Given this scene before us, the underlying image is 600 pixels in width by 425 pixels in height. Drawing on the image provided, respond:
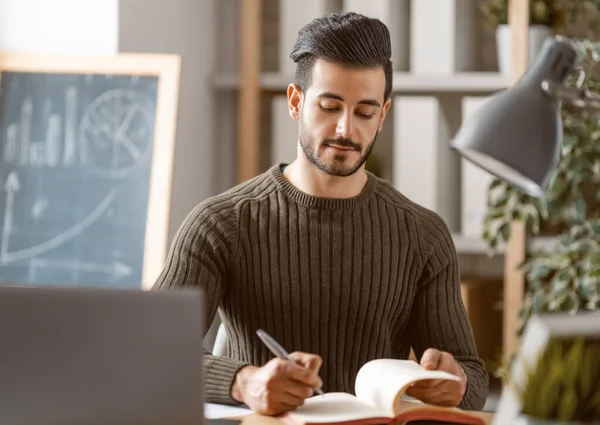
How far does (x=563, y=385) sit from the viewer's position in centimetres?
111

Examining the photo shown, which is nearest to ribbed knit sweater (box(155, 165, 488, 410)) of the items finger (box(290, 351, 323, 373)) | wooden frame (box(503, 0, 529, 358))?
finger (box(290, 351, 323, 373))

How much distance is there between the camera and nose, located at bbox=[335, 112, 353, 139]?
1810 millimetres

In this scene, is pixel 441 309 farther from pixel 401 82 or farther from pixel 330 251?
pixel 401 82

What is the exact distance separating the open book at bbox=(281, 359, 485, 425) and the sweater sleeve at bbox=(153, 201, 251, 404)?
1.17 feet

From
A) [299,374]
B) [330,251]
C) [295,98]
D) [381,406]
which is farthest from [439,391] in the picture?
[295,98]

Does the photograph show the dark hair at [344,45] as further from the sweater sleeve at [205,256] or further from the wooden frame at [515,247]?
the wooden frame at [515,247]

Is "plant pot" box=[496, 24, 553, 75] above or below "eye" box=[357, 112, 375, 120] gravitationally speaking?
above

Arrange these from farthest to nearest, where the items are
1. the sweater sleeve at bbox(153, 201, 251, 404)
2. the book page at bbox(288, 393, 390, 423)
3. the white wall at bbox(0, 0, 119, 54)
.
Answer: the white wall at bbox(0, 0, 119, 54)
the sweater sleeve at bbox(153, 201, 251, 404)
the book page at bbox(288, 393, 390, 423)

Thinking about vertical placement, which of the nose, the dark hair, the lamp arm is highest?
the dark hair

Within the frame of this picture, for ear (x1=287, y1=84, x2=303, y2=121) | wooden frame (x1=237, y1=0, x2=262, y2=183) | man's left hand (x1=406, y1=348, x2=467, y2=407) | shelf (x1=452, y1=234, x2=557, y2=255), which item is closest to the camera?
man's left hand (x1=406, y1=348, x2=467, y2=407)

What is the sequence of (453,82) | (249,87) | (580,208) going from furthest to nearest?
(249,87) < (453,82) < (580,208)

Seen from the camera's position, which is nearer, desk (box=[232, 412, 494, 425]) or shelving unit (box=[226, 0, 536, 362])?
desk (box=[232, 412, 494, 425])

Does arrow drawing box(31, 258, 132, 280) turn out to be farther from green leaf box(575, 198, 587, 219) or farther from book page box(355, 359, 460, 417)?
book page box(355, 359, 460, 417)

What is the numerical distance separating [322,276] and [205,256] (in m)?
0.22
